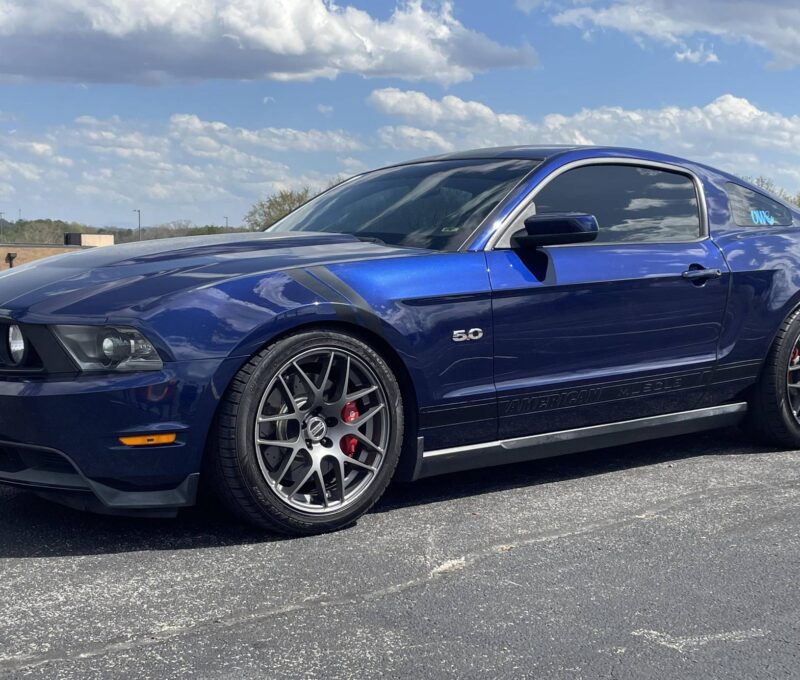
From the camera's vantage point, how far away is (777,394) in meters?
5.30

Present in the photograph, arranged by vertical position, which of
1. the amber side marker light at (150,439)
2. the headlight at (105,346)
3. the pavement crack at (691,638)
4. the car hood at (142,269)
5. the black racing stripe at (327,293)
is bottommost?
the pavement crack at (691,638)

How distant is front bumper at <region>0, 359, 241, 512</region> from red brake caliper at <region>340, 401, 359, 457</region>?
512 mm

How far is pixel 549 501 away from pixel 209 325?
5.53 ft

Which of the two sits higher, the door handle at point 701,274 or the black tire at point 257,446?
the door handle at point 701,274

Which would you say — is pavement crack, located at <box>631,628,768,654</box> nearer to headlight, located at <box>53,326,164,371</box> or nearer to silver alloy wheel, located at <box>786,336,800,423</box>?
headlight, located at <box>53,326,164,371</box>

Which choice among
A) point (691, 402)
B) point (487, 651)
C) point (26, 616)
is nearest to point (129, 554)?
point (26, 616)

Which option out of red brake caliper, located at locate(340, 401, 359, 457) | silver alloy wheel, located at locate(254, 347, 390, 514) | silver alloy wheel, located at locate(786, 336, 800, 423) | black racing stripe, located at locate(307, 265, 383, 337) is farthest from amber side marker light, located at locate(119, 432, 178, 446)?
silver alloy wheel, located at locate(786, 336, 800, 423)

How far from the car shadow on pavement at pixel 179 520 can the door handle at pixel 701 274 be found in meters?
0.95

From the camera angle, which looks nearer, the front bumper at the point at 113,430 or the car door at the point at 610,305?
the front bumper at the point at 113,430

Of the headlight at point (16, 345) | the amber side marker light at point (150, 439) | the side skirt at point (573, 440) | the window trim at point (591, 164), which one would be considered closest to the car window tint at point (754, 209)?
the window trim at point (591, 164)

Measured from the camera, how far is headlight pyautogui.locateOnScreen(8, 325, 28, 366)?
141 inches

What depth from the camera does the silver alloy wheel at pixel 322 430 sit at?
375 centimetres

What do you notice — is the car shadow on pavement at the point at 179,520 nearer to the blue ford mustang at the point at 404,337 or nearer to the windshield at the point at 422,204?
the blue ford mustang at the point at 404,337

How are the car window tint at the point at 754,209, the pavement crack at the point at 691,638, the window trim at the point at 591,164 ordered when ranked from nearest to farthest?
1. the pavement crack at the point at 691,638
2. the window trim at the point at 591,164
3. the car window tint at the point at 754,209
